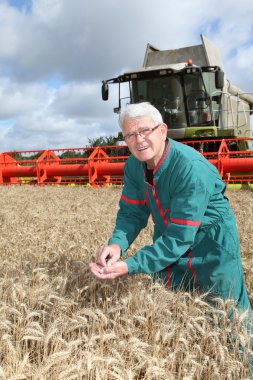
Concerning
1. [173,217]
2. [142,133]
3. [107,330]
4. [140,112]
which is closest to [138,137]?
[142,133]

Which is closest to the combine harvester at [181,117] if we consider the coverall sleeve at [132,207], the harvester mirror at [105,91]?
the harvester mirror at [105,91]

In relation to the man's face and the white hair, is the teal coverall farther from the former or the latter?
the white hair

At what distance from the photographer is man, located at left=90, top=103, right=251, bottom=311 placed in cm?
227

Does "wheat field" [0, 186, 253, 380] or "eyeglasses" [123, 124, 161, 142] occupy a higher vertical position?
"eyeglasses" [123, 124, 161, 142]

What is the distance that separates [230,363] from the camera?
188 centimetres

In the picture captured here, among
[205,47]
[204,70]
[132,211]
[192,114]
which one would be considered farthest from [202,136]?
[132,211]

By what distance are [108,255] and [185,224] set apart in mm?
477

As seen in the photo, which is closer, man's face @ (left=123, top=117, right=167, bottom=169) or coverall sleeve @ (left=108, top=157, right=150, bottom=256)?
man's face @ (left=123, top=117, right=167, bottom=169)

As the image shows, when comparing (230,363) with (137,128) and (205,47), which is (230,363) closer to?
(137,128)

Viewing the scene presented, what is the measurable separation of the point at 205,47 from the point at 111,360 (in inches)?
467

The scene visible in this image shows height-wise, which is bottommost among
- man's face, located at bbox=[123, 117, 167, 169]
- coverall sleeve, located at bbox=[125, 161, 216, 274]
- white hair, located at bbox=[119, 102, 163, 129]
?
coverall sleeve, located at bbox=[125, 161, 216, 274]

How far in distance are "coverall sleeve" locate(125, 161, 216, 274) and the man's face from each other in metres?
0.19

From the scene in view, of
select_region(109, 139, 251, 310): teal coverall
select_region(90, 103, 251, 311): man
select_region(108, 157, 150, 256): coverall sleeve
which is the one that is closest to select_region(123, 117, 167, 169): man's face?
select_region(90, 103, 251, 311): man

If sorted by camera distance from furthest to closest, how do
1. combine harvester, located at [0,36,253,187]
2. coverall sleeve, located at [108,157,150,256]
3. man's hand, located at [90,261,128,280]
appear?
1. combine harvester, located at [0,36,253,187]
2. coverall sleeve, located at [108,157,150,256]
3. man's hand, located at [90,261,128,280]
